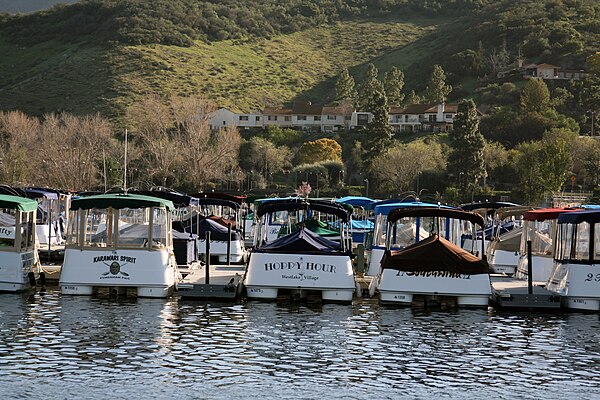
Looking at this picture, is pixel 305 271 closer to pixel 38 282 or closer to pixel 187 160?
pixel 38 282

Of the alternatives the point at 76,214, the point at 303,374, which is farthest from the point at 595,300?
the point at 76,214

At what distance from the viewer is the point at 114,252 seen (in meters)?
35.1

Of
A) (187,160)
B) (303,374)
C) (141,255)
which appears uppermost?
(187,160)

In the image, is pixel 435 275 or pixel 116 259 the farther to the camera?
pixel 116 259

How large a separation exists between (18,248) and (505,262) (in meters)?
21.5

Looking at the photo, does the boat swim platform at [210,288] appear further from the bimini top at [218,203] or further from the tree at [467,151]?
the tree at [467,151]

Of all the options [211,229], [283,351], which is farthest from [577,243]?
[211,229]

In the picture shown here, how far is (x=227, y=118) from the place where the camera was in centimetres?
19725

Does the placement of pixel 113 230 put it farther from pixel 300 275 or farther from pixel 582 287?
pixel 582 287

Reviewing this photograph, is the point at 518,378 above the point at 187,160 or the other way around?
the other way around

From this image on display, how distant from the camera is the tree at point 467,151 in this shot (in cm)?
13188

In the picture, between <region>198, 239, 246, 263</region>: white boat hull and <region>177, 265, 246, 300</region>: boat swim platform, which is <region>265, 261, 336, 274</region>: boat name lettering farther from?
<region>198, 239, 246, 263</region>: white boat hull

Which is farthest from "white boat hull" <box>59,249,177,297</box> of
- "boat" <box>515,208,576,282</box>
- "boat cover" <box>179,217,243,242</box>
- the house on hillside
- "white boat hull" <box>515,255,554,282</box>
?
the house on hillside

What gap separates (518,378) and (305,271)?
11.3m
